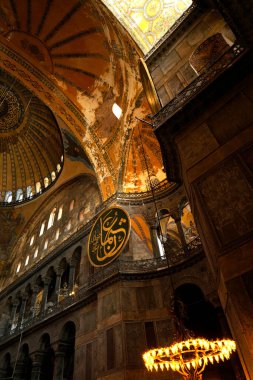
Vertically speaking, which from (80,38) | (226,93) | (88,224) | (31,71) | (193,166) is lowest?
(193,166)

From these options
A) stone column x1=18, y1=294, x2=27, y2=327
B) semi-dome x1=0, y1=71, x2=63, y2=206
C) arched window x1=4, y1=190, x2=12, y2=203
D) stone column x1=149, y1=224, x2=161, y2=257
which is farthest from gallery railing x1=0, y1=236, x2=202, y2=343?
arched window x1=4, y1=190, x2=12, y2=203

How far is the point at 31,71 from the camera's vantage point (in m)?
12.0

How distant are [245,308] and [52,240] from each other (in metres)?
11.5

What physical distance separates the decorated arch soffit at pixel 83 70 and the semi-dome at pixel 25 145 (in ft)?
7.74

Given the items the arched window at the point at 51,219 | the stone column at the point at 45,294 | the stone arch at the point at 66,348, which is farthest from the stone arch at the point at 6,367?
the arched window at the point at 51,219

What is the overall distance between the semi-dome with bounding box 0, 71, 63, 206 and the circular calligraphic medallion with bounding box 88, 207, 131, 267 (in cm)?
735

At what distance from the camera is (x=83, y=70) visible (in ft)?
36.0

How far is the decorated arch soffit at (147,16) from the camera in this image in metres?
7.14

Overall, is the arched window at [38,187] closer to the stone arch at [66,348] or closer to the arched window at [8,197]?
the arched window at [8,197]

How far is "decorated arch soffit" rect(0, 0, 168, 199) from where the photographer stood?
967 centimetres

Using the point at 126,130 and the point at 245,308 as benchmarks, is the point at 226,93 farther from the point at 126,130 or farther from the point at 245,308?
the point at 126,130

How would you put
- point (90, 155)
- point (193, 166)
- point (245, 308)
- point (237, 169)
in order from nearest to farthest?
point (245, 308)
point (237, 169)
point (193, 166)
point (90, 155)

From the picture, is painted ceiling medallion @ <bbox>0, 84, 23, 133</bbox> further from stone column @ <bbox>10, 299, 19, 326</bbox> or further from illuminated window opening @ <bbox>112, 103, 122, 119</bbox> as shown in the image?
stone column @ <bbox>10, 299, 19, 326</bbox>

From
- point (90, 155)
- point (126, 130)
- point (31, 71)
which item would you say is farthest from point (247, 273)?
point (31, 71)
